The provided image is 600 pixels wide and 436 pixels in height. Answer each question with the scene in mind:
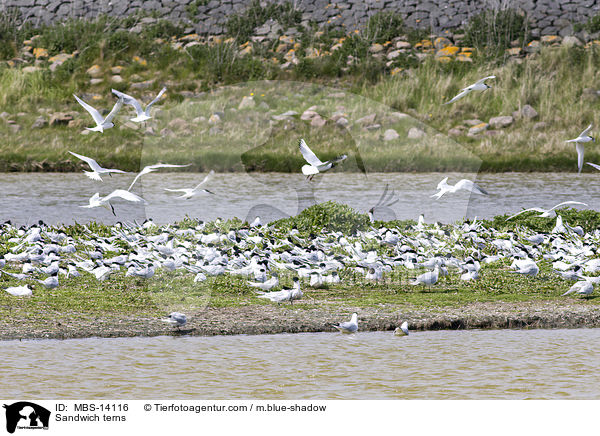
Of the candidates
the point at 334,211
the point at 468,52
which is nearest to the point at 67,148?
the point at 334,211

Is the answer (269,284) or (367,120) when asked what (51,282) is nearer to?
(269,284)

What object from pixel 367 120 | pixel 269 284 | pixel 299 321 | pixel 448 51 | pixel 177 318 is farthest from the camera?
pixel 448 51

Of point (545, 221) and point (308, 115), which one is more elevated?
point (308, 115)

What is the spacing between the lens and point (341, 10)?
37500 millimetres

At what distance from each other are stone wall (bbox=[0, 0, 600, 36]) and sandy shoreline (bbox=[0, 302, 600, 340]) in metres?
27.3

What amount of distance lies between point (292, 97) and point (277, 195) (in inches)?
400

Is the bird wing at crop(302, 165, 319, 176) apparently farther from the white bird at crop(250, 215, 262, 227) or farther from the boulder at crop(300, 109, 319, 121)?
the boulder at crop(300, 109, 319, 121)

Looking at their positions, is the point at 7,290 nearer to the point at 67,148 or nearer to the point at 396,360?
the point at 396,360

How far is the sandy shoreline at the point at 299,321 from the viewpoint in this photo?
9.19 meters

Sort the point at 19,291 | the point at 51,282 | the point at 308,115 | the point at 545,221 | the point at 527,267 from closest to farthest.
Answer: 1. the point at 19,291
2. the point at 51,282
3. the point at 527,267
4. the point at 545,221
5. the point at 308,115

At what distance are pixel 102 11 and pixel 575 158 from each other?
849 inches

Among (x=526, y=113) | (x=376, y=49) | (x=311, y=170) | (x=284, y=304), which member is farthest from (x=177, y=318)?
(x=376, y=49)

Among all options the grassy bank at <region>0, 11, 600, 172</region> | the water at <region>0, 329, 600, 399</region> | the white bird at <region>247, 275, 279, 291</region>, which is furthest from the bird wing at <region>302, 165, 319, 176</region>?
the grassy bank at <region>0, 11, 600, 172</region>

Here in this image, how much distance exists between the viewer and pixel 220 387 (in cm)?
736
